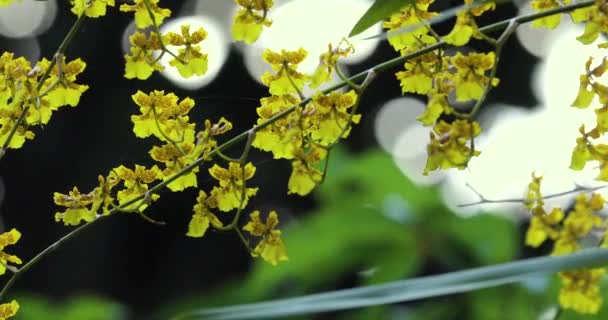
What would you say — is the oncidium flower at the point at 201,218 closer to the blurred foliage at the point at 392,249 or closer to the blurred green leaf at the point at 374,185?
the blurred foliage at the point at 392,249

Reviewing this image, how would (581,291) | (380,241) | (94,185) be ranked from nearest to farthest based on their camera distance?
(581,291) < (380,241) < (94,185)

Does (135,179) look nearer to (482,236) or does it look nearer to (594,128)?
(594,128)

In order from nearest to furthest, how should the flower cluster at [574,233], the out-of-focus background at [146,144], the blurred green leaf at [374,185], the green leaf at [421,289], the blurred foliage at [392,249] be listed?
the green leaf at [421,289], the flower cluster at [574,233], the blurred foliage at [392,249], the blurred green leaf at [374,185], the out-of-focus background at [146,144]

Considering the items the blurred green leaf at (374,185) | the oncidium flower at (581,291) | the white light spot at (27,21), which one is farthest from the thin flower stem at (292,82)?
the white light spot at (27,21)

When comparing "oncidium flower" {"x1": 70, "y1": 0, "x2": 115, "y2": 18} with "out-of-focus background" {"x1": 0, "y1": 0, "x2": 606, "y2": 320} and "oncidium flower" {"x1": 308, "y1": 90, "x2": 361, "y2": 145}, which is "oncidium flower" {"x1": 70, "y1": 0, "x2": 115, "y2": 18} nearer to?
"oncidium flower" {"x1": 308, "y1": 90, "x2": 361, "y2": 145}

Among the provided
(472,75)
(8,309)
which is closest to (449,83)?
(472,75)

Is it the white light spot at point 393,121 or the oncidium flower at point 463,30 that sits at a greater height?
the oncidium flower at point 463,30

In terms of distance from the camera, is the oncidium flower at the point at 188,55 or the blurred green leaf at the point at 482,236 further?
the blurred green leaf at the point at 482,236
